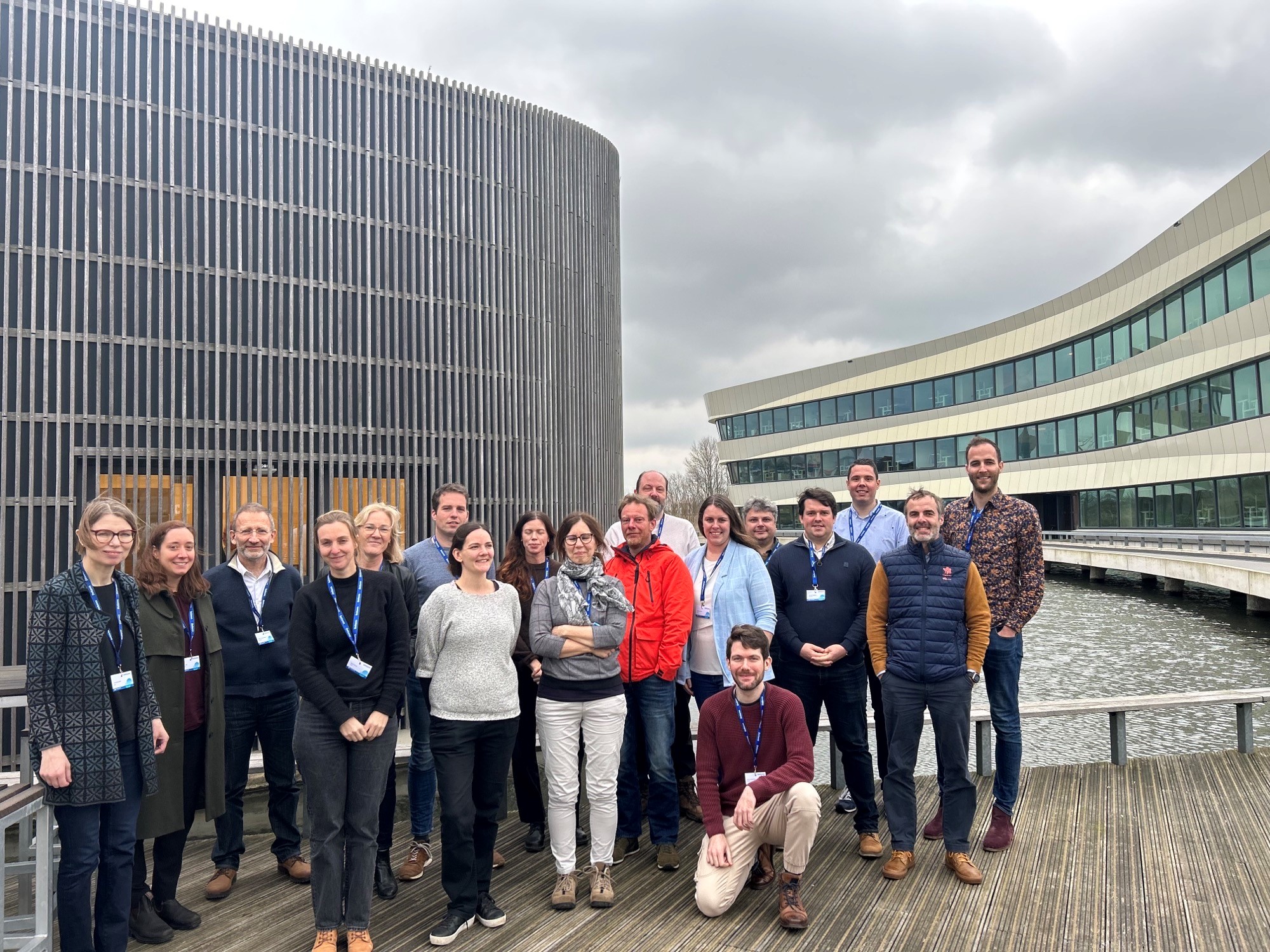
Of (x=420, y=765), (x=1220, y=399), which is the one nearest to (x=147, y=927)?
(x=420, y=765)

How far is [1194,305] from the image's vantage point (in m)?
23.7

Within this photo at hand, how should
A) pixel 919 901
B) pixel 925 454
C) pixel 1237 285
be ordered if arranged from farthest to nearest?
pixel 925 454, pixel 1237 285, pixel 919 901

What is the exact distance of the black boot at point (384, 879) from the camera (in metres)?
3.74

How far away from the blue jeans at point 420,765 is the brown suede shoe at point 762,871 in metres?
1.51

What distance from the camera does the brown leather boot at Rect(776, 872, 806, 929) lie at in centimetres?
344

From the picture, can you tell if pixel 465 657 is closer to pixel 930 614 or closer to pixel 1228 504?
pixel 930 614

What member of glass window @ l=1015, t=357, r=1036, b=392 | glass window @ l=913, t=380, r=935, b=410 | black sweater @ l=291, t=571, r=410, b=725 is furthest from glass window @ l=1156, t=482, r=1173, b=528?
black sweater @ l=291, t=571, r=410, b=725

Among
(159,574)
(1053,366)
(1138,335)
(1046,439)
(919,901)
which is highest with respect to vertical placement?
(1138,335)

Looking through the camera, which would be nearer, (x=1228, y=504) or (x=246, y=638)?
(x=246, y=638)

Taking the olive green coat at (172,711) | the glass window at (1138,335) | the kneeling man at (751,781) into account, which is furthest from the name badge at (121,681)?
the glass window at (1138,335)

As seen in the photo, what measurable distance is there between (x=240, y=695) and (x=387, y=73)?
1551cm

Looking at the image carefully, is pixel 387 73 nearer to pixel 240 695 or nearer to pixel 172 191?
pixel 172 191

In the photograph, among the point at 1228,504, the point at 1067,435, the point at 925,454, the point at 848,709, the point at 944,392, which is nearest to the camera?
the point at 848,709

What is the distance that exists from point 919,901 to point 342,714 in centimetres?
250
